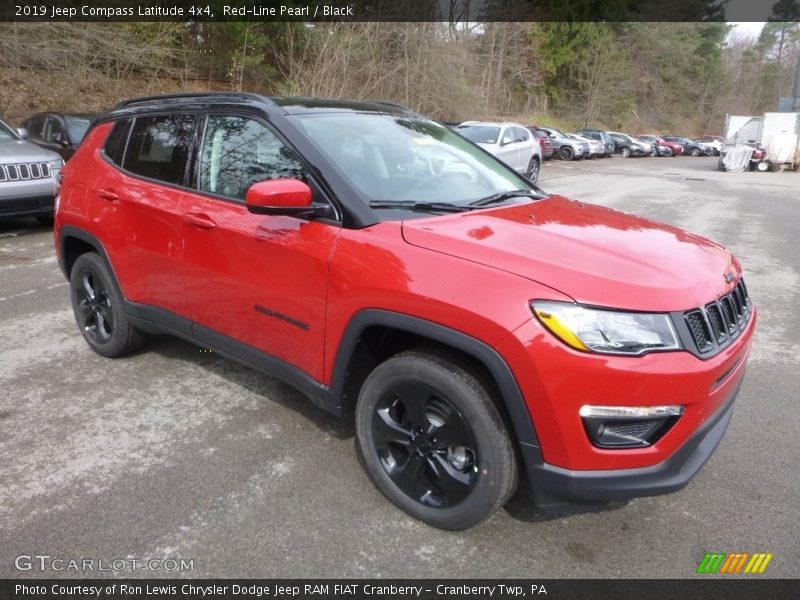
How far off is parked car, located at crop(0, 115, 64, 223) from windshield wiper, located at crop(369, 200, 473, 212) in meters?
7.16

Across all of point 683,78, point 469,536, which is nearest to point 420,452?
point 469,536

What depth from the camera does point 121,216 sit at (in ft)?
12.7

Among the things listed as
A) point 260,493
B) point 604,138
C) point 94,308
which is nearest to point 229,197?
point 260,493

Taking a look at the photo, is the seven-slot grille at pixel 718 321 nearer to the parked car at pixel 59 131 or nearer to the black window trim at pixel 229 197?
the black window trim at pixel 229 197

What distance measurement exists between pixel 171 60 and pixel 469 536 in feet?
74.7

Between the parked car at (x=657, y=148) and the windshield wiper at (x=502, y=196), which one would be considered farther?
the parked car at (x=657, y=148)

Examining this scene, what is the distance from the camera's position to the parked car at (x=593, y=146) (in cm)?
3184

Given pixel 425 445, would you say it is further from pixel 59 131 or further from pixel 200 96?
pixel 59 131

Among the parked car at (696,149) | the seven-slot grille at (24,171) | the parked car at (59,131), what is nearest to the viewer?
the seven-slot grille at (24,171)

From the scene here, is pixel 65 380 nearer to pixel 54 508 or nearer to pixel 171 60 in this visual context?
pixel 54 508

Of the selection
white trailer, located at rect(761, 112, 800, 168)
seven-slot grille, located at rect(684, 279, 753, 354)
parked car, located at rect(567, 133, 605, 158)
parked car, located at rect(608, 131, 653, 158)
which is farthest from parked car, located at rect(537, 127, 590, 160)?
seven-slot grille, located at rect(684, 279, 753, 354)

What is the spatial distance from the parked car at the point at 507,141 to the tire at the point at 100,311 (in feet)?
37.5

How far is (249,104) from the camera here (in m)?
3.23

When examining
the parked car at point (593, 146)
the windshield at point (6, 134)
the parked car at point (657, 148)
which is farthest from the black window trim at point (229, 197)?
the parked car at point (657, 148)
